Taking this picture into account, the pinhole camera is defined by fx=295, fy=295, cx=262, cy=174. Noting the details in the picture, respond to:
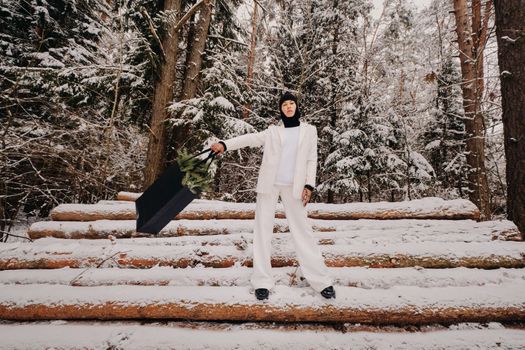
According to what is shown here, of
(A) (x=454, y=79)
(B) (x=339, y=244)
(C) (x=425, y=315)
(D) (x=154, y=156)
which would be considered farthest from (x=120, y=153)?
(A) (x=454, y=79)

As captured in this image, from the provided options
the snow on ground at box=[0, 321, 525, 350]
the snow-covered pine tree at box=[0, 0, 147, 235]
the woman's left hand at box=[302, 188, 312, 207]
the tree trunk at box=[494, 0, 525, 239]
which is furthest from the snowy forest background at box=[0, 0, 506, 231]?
the woman's left hand at box=[302, 188, 312, 207]

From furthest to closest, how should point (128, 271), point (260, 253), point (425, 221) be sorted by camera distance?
point (425, 221)
point (128, 271)
point (260, 253)

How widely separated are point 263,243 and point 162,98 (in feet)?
21.5

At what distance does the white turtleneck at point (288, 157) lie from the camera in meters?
3.11

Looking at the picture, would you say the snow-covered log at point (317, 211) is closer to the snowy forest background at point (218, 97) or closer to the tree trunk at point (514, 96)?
the tree trunk at point (514, 96)

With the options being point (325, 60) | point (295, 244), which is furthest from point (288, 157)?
point (325, 60)

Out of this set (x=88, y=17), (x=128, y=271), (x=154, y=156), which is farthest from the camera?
(x=88, y=17)

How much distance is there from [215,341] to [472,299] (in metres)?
2.34

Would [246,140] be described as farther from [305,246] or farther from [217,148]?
[305,246]

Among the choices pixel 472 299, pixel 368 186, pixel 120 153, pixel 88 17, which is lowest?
pixel 472 299

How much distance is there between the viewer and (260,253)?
298cm

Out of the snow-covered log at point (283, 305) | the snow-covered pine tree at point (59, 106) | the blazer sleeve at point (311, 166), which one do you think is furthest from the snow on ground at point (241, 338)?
the snow-covered pine tree at point (59, 106)

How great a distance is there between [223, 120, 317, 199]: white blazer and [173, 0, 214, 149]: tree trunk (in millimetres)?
6403

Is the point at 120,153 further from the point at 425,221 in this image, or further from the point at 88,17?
the point at 425,221
